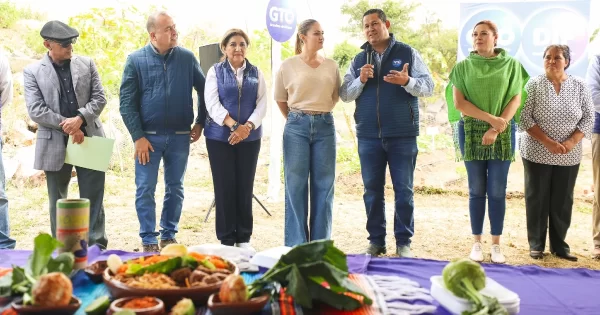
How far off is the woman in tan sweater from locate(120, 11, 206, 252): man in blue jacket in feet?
2.05

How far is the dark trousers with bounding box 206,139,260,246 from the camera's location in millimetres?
3424

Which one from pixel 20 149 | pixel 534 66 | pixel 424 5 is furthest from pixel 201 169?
pixel 534 66

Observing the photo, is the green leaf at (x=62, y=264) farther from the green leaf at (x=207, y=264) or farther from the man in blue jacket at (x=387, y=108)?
the man in blue jacket at (x=387, y=108)

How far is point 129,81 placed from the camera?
3381 mm

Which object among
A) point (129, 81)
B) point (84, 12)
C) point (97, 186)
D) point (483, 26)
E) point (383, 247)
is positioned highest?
point (84, 12)

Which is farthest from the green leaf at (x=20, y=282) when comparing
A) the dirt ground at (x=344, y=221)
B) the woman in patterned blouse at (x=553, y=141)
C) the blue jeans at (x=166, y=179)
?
the woman in patterned blouse at (x=553, y=141)

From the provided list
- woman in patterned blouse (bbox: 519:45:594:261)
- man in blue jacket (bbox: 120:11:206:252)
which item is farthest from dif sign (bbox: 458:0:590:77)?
man in blue jacket (bbox: 120:11:206:252)

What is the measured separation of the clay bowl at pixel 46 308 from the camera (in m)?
1.00

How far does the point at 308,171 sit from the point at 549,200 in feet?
5.41

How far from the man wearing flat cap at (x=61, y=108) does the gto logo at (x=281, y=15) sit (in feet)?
7.09

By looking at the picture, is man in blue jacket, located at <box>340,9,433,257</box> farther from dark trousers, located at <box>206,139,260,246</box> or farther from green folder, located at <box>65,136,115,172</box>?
green folder, located at <box>65,136,115,172</box>

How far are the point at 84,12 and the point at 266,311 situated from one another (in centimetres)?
679

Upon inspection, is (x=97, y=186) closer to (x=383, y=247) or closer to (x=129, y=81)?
(x=129, y=81)

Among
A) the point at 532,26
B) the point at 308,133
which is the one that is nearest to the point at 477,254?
the point at 308,133
